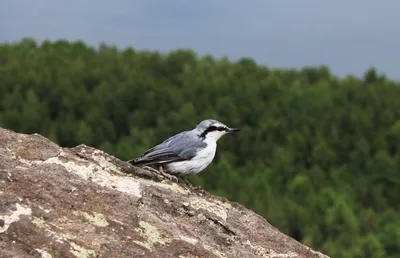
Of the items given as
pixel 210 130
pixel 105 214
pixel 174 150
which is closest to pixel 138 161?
pixel 174 150

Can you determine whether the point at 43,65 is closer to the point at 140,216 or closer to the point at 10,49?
the point at 10,49

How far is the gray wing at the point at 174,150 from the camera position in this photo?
7492mm

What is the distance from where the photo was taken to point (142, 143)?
24047mm

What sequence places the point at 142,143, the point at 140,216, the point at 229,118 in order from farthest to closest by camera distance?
the point at 229,118 < the point at 142,143 < the point at 140,216

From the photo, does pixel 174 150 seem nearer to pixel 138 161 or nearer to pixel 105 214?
pixel 138 161

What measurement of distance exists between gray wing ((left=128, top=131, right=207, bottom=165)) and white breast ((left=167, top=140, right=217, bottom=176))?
4 centimetres

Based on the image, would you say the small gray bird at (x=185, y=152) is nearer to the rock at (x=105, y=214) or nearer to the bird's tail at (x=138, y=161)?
the bird's tail at (x=138, y=161)

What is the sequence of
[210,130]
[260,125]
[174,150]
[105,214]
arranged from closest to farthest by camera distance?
[105,214] → [174,150] → [210,130] → [260,125]

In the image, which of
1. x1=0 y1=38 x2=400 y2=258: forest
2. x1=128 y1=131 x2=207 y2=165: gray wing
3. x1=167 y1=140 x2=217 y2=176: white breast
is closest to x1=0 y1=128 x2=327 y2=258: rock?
x1=128 y1=131 x2=207 y2=165: gray wing

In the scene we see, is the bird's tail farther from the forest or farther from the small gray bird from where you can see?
the forest

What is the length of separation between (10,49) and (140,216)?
1352 inches

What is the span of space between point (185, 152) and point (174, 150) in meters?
0.13

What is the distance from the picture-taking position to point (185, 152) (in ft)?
26.1

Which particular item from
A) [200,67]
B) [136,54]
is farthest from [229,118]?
[136,54]
